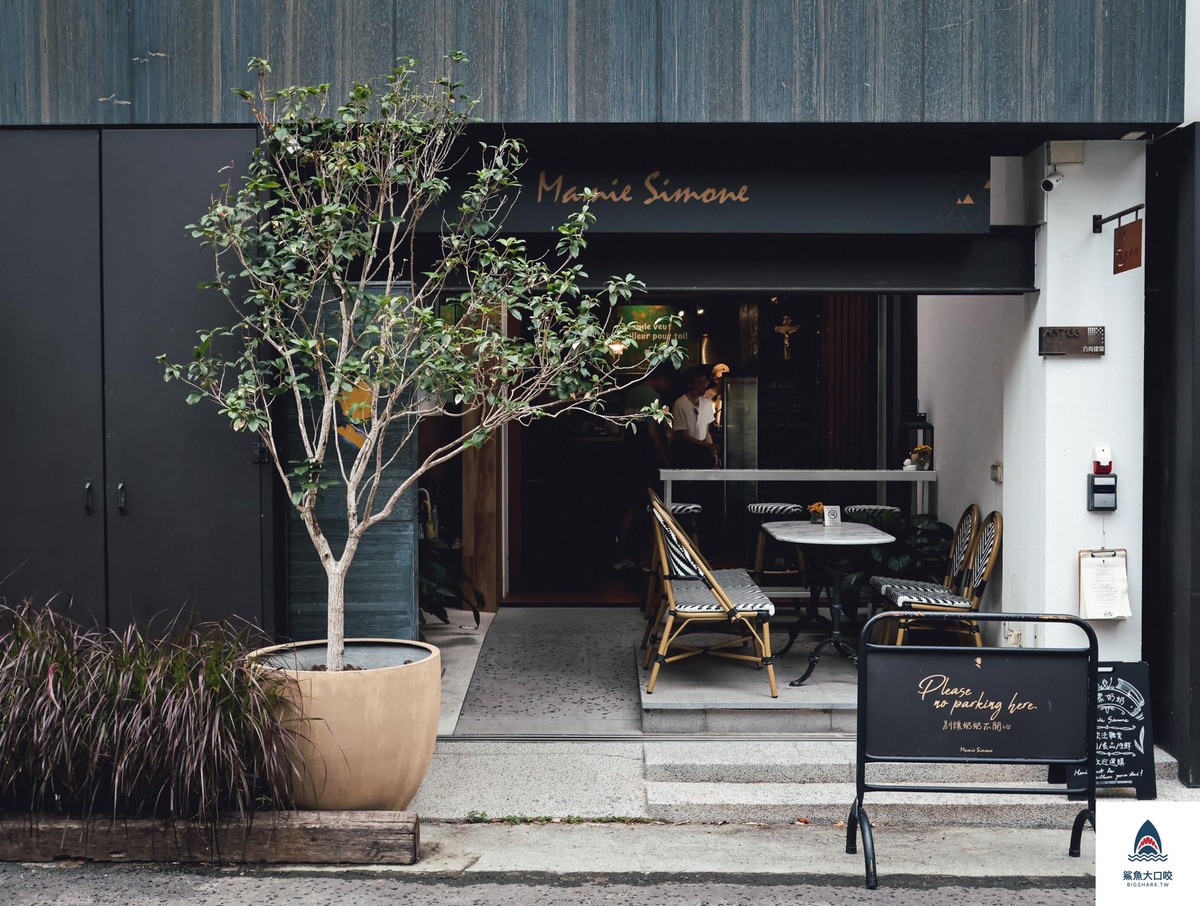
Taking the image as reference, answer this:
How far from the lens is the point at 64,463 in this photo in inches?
237

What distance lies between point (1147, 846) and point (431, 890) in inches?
108

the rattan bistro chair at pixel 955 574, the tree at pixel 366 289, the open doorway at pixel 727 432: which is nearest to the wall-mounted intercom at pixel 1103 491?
the rattan bistro chair at pixel 955 574

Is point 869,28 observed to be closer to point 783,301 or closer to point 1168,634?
point 1168,634

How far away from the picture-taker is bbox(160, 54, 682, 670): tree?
528 centimetres

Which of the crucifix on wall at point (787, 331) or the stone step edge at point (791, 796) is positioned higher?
the crucifix on wall at point (787, 331)

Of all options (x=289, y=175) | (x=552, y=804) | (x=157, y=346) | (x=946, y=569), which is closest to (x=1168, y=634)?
(x=946, y=569)

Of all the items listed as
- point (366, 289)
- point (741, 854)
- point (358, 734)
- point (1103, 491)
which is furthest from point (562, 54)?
point (741, 854)

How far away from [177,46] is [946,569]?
6039mm

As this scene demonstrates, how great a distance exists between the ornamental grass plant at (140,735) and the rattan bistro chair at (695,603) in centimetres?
256

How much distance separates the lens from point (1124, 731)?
5359mm

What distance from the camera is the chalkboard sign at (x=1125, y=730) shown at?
5.34m

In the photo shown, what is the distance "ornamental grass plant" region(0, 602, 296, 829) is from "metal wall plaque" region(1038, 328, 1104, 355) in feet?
14.6
